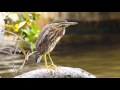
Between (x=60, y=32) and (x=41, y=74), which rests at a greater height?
(x=60, y=32)

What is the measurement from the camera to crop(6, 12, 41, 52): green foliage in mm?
2857

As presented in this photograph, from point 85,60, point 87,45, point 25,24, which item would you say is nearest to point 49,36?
point 25,24

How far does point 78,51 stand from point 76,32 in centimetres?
40

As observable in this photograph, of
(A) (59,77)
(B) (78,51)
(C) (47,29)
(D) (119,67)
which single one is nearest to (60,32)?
(C) (47,29)

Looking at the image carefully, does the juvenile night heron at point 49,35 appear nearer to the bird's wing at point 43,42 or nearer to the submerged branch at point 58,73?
the bird's wing at point 43,42

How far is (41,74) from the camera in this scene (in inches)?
109

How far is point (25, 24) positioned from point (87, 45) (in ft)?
16.0

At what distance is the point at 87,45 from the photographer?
7.72 m

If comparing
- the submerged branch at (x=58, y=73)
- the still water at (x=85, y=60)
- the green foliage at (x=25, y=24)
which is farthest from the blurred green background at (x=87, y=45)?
the submerged branch at (x=58, y=73)

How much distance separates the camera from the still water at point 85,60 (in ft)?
18.0

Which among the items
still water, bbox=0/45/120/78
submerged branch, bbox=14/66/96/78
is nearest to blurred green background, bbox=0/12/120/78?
still water, bbox=0/45/120/78

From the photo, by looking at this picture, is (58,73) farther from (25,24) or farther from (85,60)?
(85,60)

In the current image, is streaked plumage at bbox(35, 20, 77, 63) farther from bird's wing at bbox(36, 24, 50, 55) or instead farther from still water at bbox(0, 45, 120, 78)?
still water at bbox(0, 45, 120, 78)

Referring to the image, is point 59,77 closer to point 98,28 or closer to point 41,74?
point 41,74
